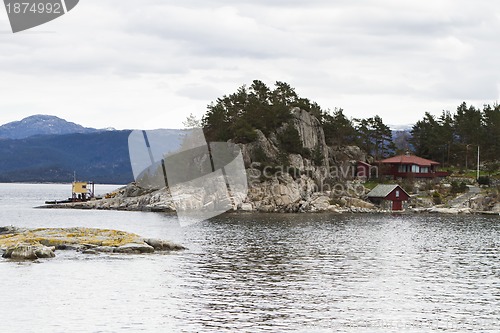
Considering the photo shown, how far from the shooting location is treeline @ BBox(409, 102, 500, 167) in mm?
163375

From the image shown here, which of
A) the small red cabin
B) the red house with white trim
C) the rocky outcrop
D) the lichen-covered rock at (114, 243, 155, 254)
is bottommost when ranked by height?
the lichen-covered rock at (114, 243, 155, 254)

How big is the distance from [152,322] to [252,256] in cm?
2803

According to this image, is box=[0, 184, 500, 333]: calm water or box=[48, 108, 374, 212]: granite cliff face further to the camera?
box=[48, 108, 374, 212]: granite cliff face

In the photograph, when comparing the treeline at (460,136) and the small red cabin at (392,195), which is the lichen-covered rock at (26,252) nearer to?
the small red cabin at (392,195)

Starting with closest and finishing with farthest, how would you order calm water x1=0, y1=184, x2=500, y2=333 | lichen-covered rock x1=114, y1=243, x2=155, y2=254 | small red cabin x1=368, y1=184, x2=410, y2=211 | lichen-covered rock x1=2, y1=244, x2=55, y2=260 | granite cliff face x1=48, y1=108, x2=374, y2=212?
calm water x1=0, y1=184, x2=500, y2=333
lichen-covered rock x1=2, y1=244, x2=55, y2=260
lichen-covered rock x1=114, y1=243, x2=155, y2=254
granite cliff face x1=48, y1=108, x2=374, y2=212
small red cabin x1=368, y1=184, x2=410, y2=211

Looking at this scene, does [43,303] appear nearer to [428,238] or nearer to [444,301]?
[444,301]

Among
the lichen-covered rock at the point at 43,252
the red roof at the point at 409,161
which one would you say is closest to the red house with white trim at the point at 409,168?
the red roof at the point at 409,161

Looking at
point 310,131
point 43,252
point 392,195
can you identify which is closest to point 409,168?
point 392,195

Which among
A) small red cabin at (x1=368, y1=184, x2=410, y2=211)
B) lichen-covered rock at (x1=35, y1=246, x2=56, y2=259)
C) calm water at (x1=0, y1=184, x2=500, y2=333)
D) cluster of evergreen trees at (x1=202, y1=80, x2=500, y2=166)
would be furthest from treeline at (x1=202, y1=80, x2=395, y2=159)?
lichen-covered rock at (x1=35, y1=246, x2=56, y2=259)

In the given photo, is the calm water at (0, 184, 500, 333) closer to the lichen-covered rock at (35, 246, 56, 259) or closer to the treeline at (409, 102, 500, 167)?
the lichen-covered rock at (35, 246, 56, 259)

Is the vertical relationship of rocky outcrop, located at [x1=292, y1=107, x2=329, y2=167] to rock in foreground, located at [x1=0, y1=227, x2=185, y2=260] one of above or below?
above

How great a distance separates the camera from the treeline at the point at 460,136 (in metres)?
163

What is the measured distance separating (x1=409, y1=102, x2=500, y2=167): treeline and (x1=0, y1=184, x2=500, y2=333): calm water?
90395 millimetres

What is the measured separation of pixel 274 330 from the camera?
3388cm
